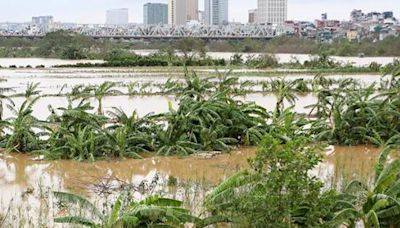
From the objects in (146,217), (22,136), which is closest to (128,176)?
(22,136)

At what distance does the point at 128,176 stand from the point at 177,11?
459ft

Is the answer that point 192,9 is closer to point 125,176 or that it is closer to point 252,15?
point 252,15

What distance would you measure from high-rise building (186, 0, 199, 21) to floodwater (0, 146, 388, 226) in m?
138

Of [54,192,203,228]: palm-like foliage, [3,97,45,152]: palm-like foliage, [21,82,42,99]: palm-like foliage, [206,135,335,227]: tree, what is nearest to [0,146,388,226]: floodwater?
[3,97,45,152]: palm-like foliage

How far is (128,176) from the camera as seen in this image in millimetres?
8234

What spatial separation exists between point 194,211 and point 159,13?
160361mm

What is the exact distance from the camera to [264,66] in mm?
35844

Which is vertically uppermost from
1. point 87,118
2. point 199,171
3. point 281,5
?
point 281,5

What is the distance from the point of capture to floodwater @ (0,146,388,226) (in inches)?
A: 263

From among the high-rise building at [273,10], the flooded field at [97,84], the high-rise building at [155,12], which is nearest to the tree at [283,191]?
the flooded field at [97,84]

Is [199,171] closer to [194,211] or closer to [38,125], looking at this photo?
[194,211]

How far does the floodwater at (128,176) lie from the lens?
6.69 meters

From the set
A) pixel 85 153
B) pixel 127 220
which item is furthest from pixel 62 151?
pixel 127 220

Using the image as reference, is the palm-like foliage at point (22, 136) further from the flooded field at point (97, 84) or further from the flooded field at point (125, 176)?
the flooded field at point (97, 84)
